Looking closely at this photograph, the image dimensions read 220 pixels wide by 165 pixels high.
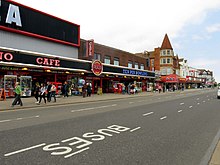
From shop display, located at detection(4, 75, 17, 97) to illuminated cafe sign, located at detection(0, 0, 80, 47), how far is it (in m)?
5.15

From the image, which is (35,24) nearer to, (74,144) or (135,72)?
(135,72)

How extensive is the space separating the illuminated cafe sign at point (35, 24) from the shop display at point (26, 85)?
5.22m

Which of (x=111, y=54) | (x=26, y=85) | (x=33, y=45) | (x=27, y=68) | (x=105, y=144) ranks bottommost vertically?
(x=105, y=144)

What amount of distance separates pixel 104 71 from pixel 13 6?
14.3 m

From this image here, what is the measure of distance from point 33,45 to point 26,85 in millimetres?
5208

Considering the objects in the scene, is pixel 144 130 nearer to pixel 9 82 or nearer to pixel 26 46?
pixel 9 82

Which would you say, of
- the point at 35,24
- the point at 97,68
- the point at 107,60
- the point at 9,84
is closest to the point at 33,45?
the point at 35,24

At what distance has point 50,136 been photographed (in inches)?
221

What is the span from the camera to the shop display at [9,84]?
18.0 m

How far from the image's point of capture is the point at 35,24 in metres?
21.7

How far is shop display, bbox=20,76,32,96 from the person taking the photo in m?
19.2

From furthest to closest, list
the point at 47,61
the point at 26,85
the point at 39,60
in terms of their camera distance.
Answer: the point at 47,61 → the point at 26,85 → the point at 39,60

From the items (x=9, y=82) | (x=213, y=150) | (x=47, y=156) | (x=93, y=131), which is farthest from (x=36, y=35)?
(x=213, y=150)

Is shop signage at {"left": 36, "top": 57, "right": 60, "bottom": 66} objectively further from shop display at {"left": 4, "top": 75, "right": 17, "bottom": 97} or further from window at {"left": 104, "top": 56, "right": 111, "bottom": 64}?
window at {"left": 104, "top": 56, "right": 111, "bottom": 64}
